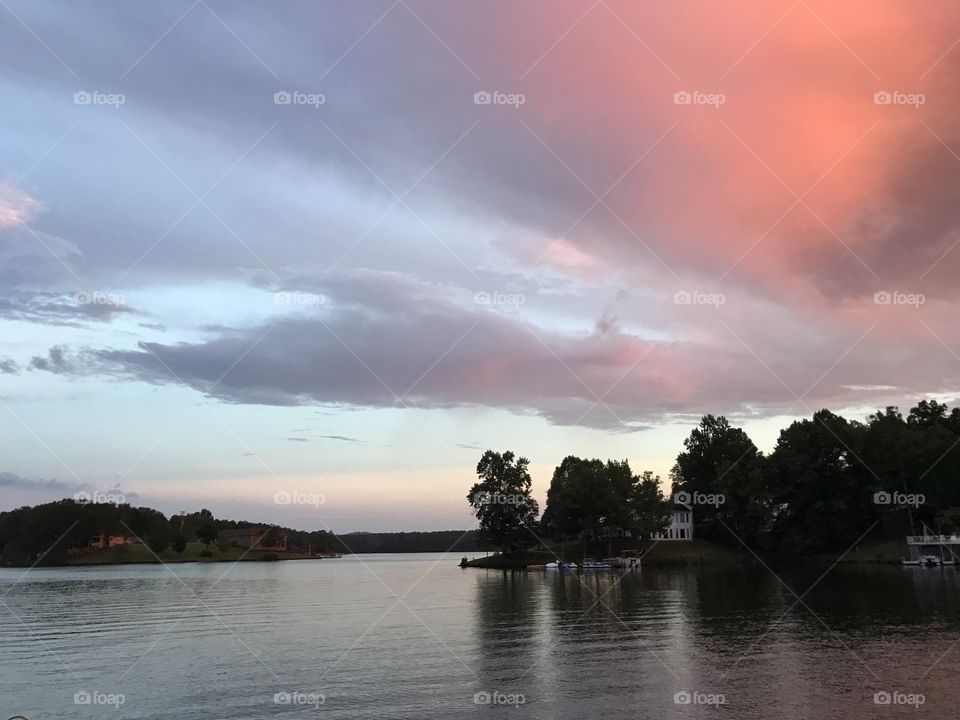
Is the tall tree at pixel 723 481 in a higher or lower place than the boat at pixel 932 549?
higher

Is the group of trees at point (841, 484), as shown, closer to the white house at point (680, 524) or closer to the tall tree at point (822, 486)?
the tall tree at point (822, 486)

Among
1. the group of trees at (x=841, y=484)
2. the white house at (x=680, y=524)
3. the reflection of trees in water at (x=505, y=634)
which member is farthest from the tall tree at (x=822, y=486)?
the reflection of trees in water at (x=505, y=634)

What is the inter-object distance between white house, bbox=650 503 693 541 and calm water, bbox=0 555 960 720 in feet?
284

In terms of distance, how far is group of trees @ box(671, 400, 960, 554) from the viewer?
130m

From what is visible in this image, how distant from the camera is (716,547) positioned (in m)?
147

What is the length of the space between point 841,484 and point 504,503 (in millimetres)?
64052

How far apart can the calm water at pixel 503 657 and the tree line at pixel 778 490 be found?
59823 mm

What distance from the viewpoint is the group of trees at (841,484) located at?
5118 inches

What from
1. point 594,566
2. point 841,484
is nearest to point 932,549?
point 841,484

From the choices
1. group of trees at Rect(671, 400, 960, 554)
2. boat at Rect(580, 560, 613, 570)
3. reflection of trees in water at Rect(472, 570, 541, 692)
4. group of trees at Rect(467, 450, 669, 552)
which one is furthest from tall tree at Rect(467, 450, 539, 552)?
reflection of trees in water at Rect(472, 570, 541, 692)

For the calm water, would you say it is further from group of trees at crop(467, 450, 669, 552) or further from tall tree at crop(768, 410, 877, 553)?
group of trees at crop(467, 450, 669, 552)

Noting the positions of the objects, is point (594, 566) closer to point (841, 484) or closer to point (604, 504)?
Answer: point (604, 504)

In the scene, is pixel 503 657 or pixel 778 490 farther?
pixel 778 490

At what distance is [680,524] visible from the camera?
16488 cm
